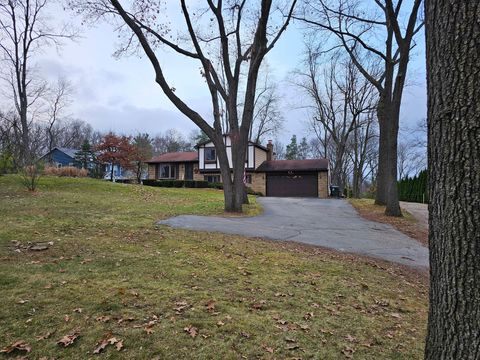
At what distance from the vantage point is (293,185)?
1176 inches

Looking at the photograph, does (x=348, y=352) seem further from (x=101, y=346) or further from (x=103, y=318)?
(x=103, y=318)

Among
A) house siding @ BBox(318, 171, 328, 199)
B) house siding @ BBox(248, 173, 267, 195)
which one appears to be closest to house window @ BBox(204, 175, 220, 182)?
house siding @ BBox(248, 173, 267, 195)

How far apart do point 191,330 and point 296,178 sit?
89.9ft

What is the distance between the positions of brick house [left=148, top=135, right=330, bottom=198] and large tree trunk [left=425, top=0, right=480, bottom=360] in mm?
27439

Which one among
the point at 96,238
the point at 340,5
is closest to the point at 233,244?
the point at 96,238

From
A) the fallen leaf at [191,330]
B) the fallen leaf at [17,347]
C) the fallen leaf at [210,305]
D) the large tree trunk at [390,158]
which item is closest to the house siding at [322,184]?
the large tree trunk at [390,158]

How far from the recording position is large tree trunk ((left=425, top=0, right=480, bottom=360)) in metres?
1.58

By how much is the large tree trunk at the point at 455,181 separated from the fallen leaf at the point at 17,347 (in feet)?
9.65

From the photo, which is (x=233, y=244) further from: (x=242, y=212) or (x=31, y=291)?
(x=242, y=212)

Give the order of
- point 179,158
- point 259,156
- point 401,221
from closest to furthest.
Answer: point 401,221 < point 259,156 < point 179,158

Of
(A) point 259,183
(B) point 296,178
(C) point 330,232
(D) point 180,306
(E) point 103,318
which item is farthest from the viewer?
(A) point 259,183

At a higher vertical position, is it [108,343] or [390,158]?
[390,158]

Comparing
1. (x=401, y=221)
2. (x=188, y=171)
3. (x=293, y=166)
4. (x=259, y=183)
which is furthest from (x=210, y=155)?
(x=401, y=221)

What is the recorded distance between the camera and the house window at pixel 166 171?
34688 mm
